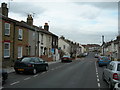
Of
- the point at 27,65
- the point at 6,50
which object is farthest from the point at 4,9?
the point at 27,65

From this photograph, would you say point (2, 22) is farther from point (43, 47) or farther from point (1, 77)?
point (43, 47)

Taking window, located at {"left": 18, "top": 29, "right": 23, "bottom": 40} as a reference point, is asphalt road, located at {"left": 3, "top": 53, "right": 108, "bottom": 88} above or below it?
below

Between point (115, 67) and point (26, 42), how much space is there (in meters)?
19.5

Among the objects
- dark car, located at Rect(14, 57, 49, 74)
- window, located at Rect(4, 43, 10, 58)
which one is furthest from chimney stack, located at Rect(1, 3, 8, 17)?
dark car, located at Rect(14, 57, 49, 74)

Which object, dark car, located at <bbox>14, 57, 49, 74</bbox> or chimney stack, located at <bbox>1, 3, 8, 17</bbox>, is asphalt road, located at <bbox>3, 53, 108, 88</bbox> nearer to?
dark car, located at <bbox>14, 57, 49, 74</bbox>

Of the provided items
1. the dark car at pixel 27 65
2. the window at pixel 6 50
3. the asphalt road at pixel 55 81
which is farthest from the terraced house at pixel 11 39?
the asphalt road at pixel 55 81

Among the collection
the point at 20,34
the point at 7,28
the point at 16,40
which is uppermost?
the point at 7,28

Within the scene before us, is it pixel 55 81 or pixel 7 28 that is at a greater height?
pixel 7 28

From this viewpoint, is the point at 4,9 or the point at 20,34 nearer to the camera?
the point at 4,9

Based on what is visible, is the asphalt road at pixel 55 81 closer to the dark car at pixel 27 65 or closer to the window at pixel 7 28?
the dark car at pixel 27 65

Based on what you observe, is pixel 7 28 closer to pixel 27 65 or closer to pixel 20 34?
pixel 20 34

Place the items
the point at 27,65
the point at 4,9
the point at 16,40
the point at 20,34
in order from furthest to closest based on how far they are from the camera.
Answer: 1. the point at 20,34
2. the point at 4,9
3. the point at 16,40
4. the point at 27,65

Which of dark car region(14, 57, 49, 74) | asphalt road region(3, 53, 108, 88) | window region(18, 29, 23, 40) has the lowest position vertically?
asphalt road region(3, 53, 108, 88)

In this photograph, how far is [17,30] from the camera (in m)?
24.2
